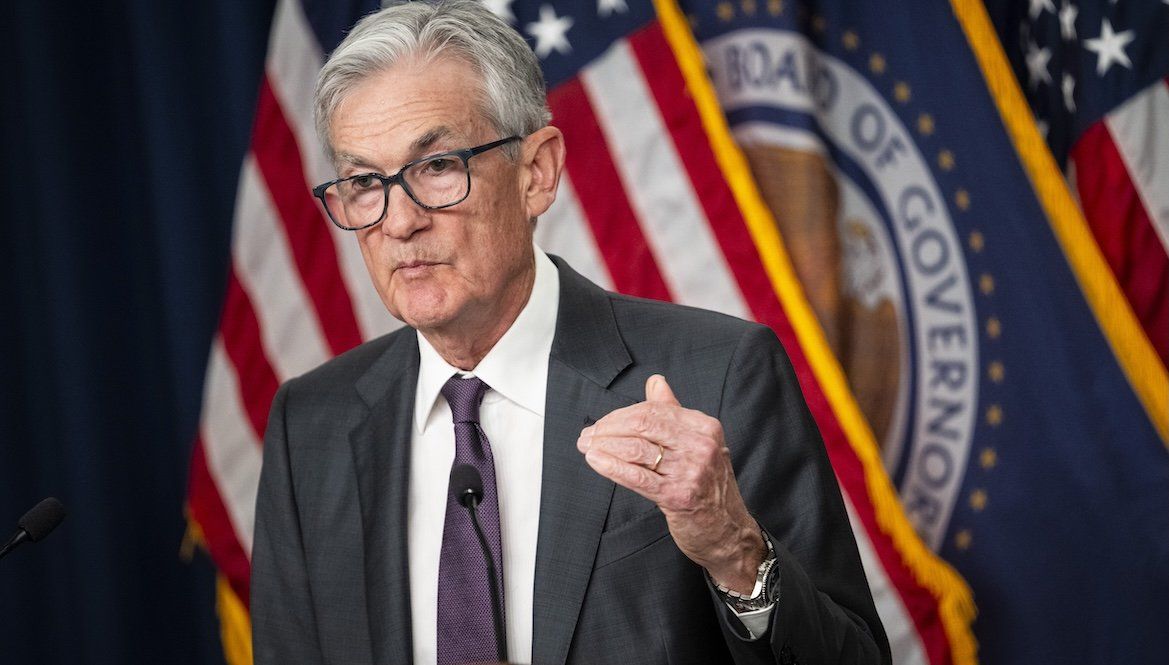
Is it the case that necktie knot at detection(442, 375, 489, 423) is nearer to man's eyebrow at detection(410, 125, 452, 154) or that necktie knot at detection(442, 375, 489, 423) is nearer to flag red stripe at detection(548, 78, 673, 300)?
man's eyebrow at detection(410, 125, 452, 154)

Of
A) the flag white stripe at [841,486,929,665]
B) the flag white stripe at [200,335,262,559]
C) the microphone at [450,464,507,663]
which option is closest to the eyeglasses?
the microphone at [450,464,507,663]

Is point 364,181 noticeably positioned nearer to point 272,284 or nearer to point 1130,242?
point 272,284

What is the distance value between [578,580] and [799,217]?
1.54 m

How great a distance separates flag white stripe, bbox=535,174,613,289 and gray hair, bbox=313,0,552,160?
1.13 metres

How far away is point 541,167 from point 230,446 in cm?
141

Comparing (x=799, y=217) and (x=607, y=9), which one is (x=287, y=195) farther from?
(x=799, y=217)

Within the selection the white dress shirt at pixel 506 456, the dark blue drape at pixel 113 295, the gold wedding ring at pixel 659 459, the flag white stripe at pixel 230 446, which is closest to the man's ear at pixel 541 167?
the white dress shirt at pixel 506 456

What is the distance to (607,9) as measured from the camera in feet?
8.85

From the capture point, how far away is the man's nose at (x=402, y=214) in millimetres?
1457

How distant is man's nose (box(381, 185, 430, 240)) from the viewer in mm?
1457

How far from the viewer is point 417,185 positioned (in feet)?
4.85

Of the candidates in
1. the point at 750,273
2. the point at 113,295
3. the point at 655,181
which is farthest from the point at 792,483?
the point at 113,295

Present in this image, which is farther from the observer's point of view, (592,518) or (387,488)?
(387,488)

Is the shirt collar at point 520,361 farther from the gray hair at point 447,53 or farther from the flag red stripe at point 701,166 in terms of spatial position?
the flag red stripe at point 701,166
